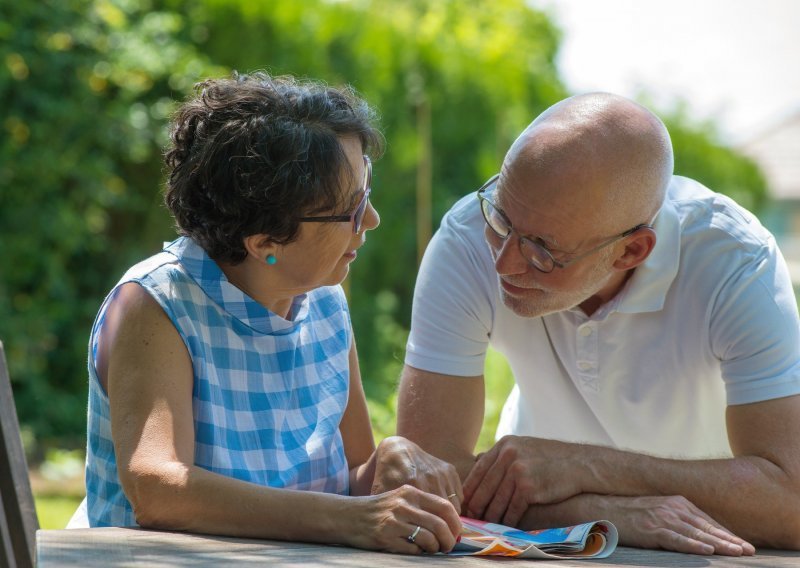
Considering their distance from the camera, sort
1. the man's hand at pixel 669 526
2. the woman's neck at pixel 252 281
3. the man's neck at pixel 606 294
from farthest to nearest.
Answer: the man's neck at pixel 606 294
the woman's neck at pixel 252 281
the man's hand at pixel 669 526

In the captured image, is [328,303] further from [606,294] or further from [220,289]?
[606,294]

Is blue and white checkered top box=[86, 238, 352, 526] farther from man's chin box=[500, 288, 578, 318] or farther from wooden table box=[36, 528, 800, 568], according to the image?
man's chin box=[500, 288, 578, 318]

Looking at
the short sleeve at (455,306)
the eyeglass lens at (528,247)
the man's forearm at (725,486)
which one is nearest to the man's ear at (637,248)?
the eyeglass lens at (528,247)

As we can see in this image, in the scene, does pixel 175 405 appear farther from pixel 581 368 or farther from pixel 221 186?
pixel 581 368

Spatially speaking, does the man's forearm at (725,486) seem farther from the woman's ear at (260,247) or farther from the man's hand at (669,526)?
the woman's ear at (260,247)

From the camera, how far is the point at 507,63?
29.2 feet

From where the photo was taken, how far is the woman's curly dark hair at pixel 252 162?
2.42m

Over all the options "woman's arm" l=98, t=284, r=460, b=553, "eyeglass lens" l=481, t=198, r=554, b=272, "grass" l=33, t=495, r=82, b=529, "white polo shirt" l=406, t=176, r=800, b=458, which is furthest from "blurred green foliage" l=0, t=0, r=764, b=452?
"woman's arm" l=98, t=284, r=460, b=553

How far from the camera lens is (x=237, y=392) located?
244 centimetres

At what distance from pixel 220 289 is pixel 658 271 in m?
1.15

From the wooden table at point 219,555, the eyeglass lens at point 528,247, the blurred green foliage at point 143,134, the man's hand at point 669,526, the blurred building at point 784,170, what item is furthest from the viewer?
the blurred building at point 784,170

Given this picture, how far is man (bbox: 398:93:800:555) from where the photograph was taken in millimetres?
2469

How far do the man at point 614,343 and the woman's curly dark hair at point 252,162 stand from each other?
51 centimetres

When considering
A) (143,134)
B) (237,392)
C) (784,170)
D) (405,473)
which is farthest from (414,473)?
(784,170)
